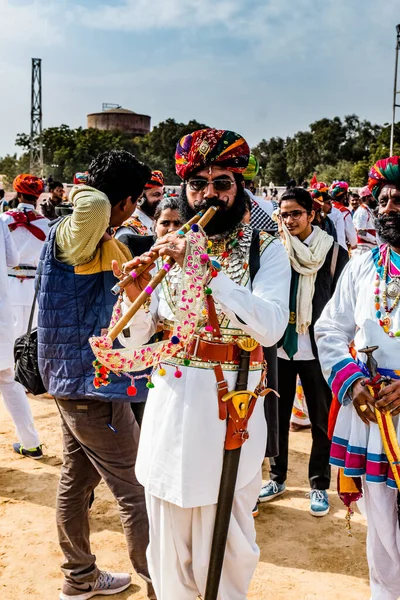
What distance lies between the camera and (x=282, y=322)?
7.71 ft

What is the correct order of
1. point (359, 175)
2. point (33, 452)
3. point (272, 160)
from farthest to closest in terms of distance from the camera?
point (272, 160) → point (359, 175) → point (33, 452)

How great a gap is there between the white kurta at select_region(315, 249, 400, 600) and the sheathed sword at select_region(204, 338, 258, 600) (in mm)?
503

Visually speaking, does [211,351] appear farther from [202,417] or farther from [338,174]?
[338,174]

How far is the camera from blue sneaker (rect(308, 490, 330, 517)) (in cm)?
409

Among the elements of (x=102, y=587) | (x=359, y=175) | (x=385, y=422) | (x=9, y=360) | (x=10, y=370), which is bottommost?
(x=102, y=587)

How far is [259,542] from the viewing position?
12.4 ft

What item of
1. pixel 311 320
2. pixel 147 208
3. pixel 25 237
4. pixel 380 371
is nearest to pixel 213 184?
pixel 380 371

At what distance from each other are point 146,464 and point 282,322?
2.78 feet

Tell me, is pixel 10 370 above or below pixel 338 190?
below

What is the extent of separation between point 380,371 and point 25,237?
456cm

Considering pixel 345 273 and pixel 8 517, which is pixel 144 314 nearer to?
pixel 345 273

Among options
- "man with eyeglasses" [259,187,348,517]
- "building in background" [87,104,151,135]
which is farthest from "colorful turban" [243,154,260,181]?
"building in background" [87,104,151,135]

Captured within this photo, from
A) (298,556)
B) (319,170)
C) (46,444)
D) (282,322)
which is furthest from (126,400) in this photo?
(319,170)

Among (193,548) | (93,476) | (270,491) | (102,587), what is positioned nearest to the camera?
(193,548)
